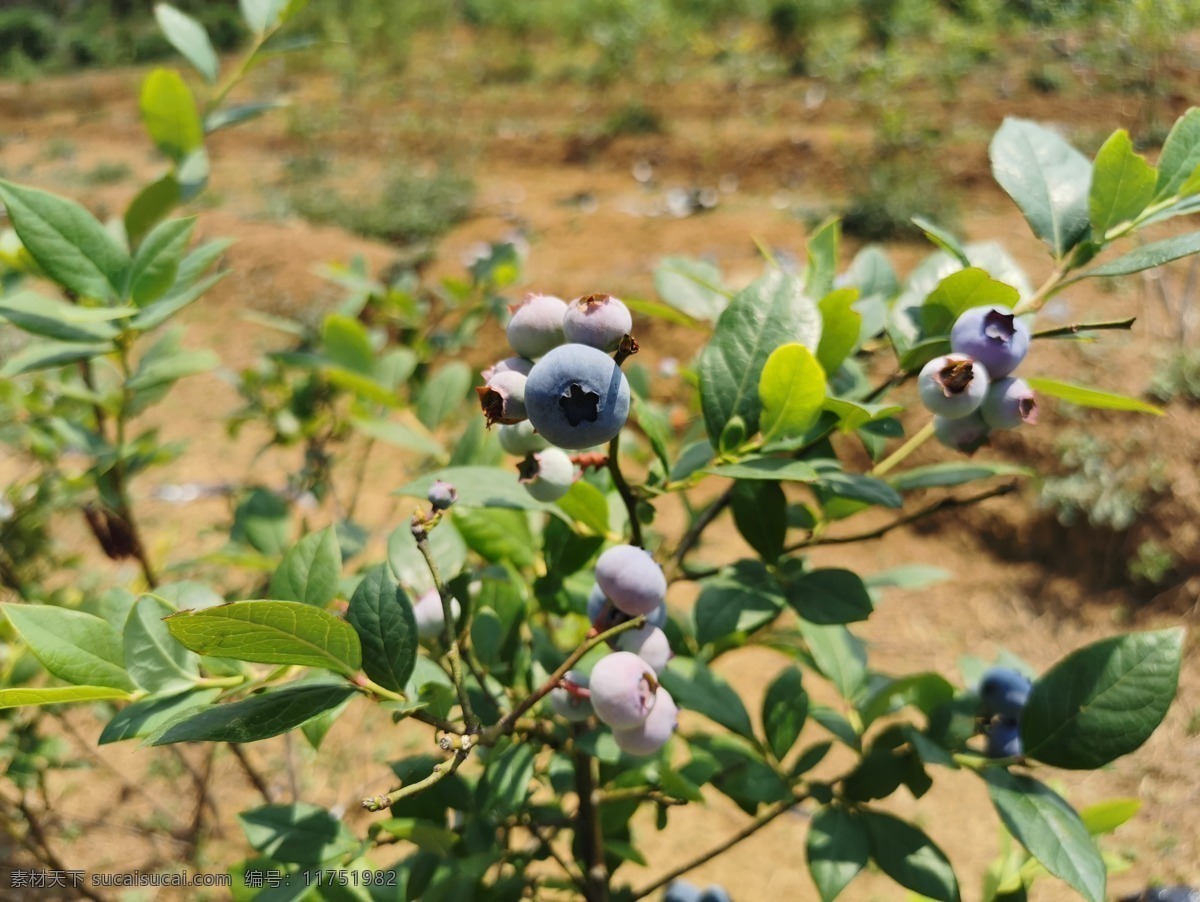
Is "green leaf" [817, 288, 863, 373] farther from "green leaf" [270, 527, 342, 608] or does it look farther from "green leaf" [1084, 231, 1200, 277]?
"green leaf" [270, 527, 342, 608]

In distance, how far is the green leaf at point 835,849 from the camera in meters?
0.59

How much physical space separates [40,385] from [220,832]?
3.12ft

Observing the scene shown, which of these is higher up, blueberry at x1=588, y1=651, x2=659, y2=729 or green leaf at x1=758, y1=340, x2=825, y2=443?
green leaf at x1=758, y1=340, x2=825, y2=443

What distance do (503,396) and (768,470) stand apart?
0.16 meters

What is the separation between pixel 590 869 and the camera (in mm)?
718

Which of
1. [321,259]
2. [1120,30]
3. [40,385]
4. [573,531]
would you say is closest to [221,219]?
[321,259]

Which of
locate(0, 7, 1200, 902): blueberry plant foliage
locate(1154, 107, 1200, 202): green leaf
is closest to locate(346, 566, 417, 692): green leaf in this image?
locate(0, 7, 1200, 902): blueberry plant foliage

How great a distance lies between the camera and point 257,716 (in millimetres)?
425

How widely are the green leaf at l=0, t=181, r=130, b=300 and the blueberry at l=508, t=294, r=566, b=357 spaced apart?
396 millimetres

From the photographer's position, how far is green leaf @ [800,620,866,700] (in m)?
0.75

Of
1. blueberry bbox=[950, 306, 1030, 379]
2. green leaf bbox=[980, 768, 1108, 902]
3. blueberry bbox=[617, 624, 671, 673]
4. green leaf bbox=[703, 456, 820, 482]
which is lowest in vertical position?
green leaf bbox=[980, 768, 1108, 902]

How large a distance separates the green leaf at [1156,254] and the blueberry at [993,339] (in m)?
0.05

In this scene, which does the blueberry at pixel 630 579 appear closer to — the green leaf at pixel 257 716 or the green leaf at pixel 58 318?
the green leaf at pixel 257 716

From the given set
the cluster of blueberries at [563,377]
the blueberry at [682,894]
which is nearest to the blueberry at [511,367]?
the cluster of blueberries at [563,377]
